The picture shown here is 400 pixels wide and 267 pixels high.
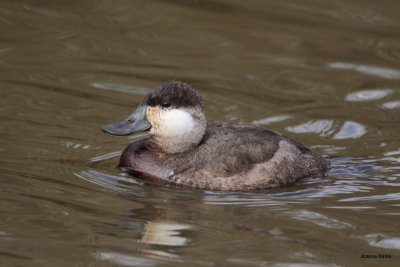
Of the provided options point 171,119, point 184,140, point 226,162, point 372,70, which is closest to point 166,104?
point 171,119

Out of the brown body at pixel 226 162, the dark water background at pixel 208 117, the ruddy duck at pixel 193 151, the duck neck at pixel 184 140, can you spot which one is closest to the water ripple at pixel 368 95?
the dark water background at pixel 208 117

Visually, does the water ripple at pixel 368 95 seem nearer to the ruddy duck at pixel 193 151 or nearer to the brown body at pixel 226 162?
the brown body at pixel 226 162

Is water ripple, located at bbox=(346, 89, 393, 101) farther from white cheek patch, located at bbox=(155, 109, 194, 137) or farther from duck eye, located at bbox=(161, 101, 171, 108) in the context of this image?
duck eye, located at bbox=(161, 101, 171, 108)

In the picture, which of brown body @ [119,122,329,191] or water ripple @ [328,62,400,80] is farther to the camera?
water ripple @ [328,62,400,80]

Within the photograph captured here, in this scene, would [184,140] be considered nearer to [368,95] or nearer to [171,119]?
[171,119]

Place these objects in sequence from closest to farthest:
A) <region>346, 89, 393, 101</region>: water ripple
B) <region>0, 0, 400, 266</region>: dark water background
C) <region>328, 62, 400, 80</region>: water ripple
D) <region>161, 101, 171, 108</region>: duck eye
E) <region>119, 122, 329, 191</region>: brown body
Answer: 1. <region>0, 0, 400, 266</region>: dark water background
2. <region>119, 122, 329, 191</region>: brown body
3. <region>161, 101, 171, 108</region>: duck eye
4. <region>346, 89, 393, 101</region>: water ripple
5. <region>328, 62, 400, 80</region>: water ripple

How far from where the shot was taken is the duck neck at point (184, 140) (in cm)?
651

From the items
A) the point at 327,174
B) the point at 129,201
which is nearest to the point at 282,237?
the point at 129,201

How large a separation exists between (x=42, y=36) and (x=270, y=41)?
307 cm

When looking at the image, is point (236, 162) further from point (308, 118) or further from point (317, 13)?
point (317, 13)

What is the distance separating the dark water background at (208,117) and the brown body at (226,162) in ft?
0.44

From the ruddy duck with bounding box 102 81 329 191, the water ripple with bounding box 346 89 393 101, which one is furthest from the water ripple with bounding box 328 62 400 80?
the ruddy duck with bounding box 102 81 329 191

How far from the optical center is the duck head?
21.1ft

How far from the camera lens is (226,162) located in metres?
6.37
